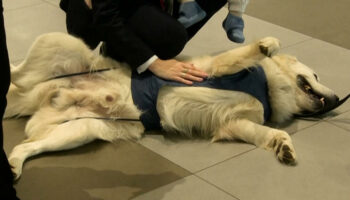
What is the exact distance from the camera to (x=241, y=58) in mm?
2715

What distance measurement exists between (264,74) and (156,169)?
71 cm

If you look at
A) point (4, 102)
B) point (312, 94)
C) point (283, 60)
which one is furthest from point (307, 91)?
point (4, 102)

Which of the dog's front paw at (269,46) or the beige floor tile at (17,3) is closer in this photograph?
the dog's front paw at (269,46)

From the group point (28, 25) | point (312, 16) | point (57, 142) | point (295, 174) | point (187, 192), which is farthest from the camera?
point (312, 16)

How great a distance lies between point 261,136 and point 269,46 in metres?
0.40

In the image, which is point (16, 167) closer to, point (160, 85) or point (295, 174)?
point (160, 85)

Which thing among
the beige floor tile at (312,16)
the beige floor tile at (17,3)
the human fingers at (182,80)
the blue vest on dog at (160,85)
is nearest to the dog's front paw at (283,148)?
the blue vest on dog at (160,85)

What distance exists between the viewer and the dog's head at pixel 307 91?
2893mm

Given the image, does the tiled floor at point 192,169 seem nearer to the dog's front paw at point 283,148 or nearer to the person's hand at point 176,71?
the dog's front paw at point 283,148

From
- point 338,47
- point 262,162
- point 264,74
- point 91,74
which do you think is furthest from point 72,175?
point 338,47

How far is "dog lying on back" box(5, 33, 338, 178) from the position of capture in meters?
2.68

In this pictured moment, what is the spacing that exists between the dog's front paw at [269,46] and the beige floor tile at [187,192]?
66 centimetres

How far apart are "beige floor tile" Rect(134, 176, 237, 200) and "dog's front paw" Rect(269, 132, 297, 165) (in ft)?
1.19

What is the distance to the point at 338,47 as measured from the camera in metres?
3.81
